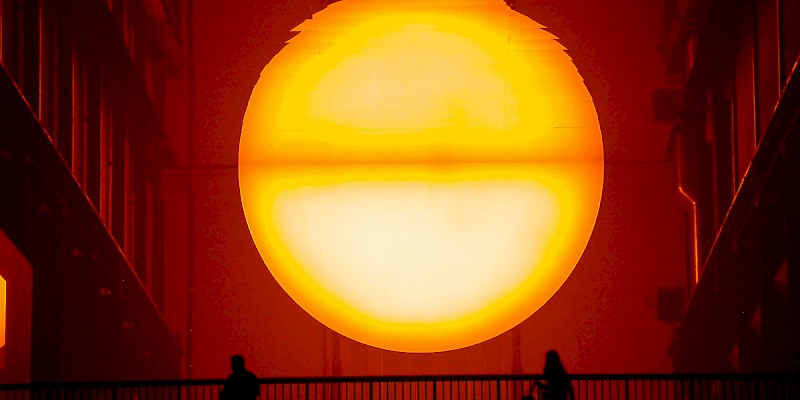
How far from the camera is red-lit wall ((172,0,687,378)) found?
28344mm

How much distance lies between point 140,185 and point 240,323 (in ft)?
10.9

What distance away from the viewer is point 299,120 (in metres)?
27.1

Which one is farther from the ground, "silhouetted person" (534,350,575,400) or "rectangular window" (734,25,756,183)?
"rectangular window" (734,25,756,183)

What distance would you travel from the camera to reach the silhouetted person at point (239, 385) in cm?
1379

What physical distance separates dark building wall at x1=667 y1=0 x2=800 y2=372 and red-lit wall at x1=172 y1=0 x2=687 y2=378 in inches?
29.7

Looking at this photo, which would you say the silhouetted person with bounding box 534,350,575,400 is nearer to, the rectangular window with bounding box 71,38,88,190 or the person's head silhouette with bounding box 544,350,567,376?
the person's head silhouette with bounding box 544,350,567,376

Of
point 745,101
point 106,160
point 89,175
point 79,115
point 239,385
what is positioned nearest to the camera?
point 239,385

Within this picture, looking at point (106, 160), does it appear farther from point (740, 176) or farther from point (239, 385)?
point (239, 385)

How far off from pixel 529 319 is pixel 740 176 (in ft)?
19.7

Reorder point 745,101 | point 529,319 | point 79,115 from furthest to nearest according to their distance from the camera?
point 529,319
point 79,115
point 745,101

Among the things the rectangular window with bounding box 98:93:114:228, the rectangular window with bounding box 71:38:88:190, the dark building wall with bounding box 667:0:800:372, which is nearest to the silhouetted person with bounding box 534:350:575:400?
the dark building wall with bounding box 667:0:800:372

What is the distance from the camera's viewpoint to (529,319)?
1115 inches

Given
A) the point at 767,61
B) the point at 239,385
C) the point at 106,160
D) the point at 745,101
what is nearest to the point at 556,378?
the point at 239,385

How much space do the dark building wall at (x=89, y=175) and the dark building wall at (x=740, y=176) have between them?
30.5 feet
